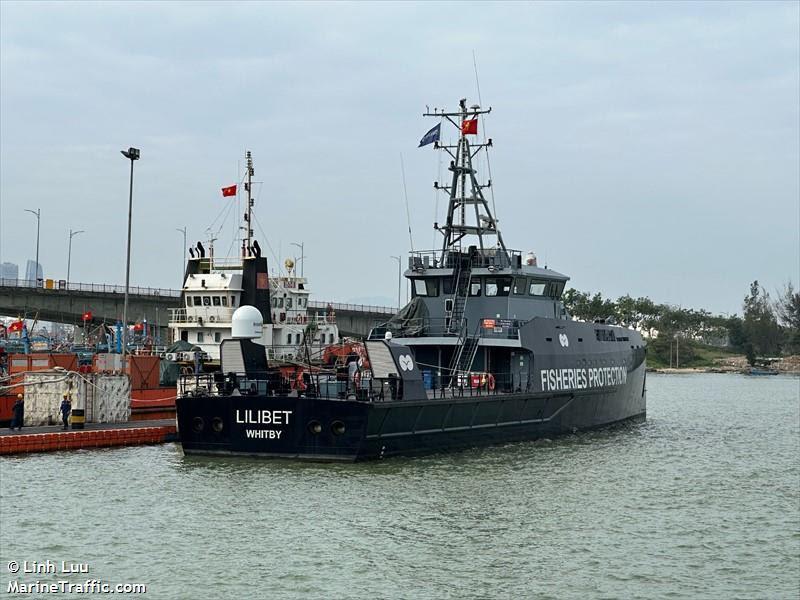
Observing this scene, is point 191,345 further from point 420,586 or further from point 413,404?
point 420,586

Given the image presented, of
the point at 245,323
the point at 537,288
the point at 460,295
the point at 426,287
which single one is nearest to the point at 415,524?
the point at 245,323

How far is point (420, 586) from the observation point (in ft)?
55.8

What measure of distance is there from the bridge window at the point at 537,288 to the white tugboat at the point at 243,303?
11.7 m

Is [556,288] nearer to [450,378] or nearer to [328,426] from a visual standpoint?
[450,378]

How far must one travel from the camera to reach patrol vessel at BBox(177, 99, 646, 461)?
1091 inches

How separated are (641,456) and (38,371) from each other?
20.5 metres

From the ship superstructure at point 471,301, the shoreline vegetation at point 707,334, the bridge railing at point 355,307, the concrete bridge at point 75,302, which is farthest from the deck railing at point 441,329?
the shoreline vegetation at point 707,334

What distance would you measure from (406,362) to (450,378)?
16.5ft

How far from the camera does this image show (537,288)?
39.2 meters

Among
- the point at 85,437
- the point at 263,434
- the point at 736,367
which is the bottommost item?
the point at 85,437

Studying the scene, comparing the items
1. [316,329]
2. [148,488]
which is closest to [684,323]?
[316,329]

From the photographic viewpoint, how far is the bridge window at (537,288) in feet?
127

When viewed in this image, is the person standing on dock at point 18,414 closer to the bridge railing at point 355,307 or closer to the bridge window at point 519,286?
the bridge window at point 519,286

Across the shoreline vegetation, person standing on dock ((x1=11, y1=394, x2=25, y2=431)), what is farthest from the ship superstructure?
the shoreline vegetation
